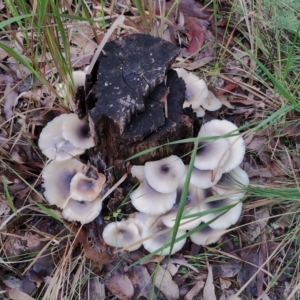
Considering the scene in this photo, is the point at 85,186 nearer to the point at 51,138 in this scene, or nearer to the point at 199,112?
the point at 51,138

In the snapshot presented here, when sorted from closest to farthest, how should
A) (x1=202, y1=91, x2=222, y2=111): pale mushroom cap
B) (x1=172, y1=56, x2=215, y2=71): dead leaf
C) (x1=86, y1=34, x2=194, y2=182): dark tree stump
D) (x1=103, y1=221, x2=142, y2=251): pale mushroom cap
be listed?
(x1=86, y1=34, x2=194, y2=182): dark tree stump, (x1=103, y1=221, x2=142, y2=251): pale mushroom cap, (x1=202, y1=91, x2=222, y2=111): pale mushroom cap, (x1=172, y1=56, x2=215, y2=71): dead leaf

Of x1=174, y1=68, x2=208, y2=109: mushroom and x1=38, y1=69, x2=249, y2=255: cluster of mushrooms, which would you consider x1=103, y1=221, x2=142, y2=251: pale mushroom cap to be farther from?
x1=174, y1=68, x2=208, y2=109: mushroom

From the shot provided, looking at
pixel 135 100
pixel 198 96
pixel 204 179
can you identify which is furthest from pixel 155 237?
pixel 198 96

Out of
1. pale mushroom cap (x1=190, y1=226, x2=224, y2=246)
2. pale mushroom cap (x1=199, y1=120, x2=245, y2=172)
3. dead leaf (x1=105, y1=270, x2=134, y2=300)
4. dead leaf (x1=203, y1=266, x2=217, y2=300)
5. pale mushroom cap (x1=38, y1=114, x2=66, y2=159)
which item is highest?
pale mushroom cap (x1=38, y1=114, x2=66, y2=159)

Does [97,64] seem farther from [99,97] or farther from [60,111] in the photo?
[60,111]

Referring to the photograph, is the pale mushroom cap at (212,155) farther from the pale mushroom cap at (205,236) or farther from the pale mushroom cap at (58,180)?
the pale mushroom cap at (58,180)

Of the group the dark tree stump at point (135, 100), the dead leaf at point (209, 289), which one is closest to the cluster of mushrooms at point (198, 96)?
the dark tree stump at point (135, 100)

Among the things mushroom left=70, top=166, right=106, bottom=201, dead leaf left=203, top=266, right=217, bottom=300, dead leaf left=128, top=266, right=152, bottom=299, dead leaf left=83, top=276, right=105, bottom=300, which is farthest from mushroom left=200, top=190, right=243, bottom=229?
dead leaf left=83, top=276, right=105, bottom=300
